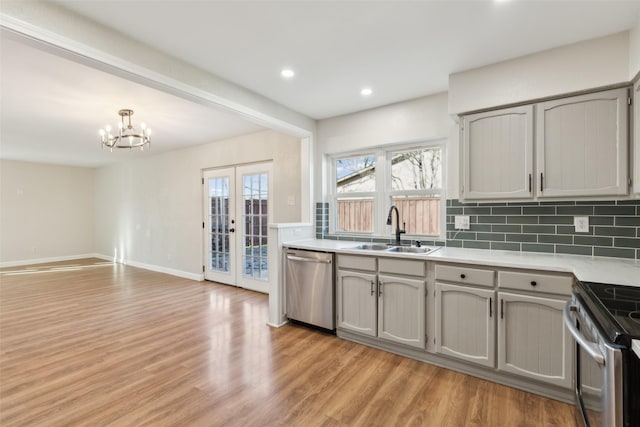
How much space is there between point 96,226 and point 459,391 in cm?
952

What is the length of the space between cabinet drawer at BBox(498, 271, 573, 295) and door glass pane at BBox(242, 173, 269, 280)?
3308 millimetres

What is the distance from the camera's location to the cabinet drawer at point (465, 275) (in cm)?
215

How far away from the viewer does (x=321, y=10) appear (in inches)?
71.7

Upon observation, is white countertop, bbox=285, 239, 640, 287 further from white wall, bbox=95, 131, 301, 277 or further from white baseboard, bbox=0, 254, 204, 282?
white baseboard, bbox=0, 254, 204, 282

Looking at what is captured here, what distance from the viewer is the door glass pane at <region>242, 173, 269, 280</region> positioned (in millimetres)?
4633

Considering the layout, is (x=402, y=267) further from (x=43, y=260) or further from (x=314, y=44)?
(x=43, y=260)

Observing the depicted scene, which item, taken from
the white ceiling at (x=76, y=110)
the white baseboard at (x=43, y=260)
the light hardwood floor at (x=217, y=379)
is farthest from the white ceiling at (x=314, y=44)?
the white baseboard at (x=43, y=260)

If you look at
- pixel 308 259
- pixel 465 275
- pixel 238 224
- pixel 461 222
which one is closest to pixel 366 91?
pixel 461 222

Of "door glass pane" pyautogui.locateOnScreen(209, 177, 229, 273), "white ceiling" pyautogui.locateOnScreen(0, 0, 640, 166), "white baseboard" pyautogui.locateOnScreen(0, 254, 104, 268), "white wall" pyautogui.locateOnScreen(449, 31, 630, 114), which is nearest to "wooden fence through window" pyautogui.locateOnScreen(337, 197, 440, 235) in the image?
"white wall" pyautogui.locateOnScreen(449, 31, 630, 114)

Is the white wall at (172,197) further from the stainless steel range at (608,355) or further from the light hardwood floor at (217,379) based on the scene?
the stainless steel range at (608,355)

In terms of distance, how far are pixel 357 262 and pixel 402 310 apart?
57 centimetres

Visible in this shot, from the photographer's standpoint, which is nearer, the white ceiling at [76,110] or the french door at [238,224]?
the white ceiling at [76,110]

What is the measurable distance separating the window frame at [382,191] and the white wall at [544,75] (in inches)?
23.7

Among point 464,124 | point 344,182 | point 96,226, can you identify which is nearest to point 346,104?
point 344,182
